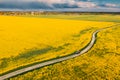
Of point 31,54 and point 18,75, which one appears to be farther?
point 31,54

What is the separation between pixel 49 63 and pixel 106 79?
30.5ft

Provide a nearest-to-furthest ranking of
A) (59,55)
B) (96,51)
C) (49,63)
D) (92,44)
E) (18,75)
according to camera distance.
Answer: (18,75) → (49,63) → (59,55) → (96,51) → (92,44)

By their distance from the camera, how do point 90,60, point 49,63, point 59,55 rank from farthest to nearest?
point 59,55, point 90,60, point 49,63

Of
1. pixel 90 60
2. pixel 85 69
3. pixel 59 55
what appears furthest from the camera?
pixel 59 55

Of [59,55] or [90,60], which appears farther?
[59,55]

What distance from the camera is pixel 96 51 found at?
143 feet

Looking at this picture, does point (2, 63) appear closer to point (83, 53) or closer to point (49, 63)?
point (49, 63)

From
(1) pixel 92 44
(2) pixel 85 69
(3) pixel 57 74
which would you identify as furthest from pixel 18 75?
(1) pixel 92 44

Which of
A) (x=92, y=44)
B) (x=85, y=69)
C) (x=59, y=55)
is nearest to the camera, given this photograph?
(x=85, y=69)

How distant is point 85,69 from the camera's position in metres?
32.2

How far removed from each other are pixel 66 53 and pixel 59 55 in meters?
2.08

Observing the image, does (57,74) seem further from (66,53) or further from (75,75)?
(66,53)

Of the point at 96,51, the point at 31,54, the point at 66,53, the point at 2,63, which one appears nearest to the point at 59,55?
the point at 66,53

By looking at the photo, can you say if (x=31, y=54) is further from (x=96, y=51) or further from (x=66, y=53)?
(x=96, y=51)
